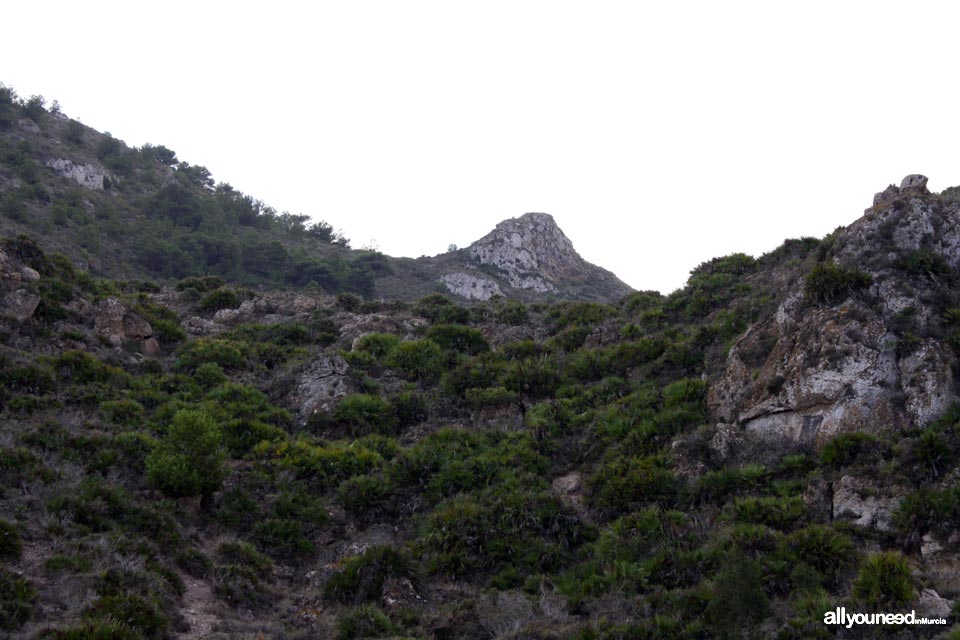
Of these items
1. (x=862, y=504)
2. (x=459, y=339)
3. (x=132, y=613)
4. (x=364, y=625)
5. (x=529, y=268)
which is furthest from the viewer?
(x=529, y=268)

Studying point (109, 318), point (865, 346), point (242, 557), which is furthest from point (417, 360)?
point (865, 346)

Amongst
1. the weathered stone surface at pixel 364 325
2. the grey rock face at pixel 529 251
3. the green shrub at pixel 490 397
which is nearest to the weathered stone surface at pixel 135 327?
the weathered stone surface at pixel 364 325

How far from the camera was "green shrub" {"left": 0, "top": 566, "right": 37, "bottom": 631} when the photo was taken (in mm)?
7699

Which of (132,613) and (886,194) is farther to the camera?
(886,194)

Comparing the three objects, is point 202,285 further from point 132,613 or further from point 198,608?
point 132,613

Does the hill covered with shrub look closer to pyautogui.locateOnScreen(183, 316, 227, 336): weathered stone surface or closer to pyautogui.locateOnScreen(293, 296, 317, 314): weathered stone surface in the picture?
pyautogui.locateOnScreen(183, 316, 227, 336): weathered stone surface

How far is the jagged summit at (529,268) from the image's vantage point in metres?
51.9

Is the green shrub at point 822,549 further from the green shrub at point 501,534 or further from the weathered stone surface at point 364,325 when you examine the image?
the weathered stone surface at point 364,325

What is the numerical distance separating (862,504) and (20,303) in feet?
66.6

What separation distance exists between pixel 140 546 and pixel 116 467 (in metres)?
2.95

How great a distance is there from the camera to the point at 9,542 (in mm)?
9281

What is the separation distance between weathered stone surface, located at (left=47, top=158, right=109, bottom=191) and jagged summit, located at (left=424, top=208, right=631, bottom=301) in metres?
25.3

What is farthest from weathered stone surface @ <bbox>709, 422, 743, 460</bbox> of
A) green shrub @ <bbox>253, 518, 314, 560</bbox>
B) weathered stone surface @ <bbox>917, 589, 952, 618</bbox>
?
green shrub @ <bbox>253, 518, 314, 560</bbox>

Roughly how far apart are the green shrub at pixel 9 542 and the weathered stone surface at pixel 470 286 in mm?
40677
